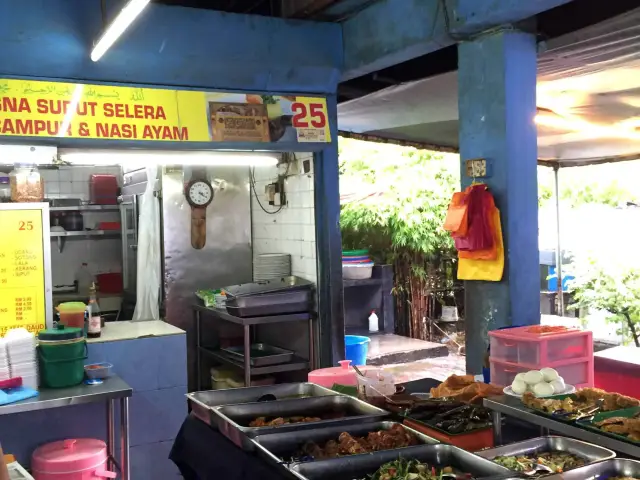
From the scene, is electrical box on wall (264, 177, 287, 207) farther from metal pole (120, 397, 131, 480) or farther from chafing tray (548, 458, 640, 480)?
chafing tray (548, 458, 640, 480)

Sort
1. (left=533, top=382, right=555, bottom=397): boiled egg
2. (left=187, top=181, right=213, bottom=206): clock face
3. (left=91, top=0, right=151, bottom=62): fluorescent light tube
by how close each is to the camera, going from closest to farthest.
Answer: (left=533, top=382, right=555, bottom=397): boiled egg → (left=91, top=0, right=151, bottom=62): fluorescent light tube → (left=187, top=181, right=213, bottom=206): clock face

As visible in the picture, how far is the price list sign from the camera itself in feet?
14.8

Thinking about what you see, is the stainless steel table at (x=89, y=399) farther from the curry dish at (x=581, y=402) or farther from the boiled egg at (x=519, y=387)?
the curry dish at (x=581, y=402)

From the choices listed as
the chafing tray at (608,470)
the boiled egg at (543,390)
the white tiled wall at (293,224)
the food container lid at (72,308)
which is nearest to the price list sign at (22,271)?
the food container lid at (72,308)

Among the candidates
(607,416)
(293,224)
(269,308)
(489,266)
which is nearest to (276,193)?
(293,224)

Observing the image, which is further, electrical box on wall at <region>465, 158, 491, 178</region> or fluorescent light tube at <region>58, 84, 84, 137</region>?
fluorescent light tube at <region>58, 84, 84, 137</region>

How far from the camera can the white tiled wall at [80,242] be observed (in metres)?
8.47

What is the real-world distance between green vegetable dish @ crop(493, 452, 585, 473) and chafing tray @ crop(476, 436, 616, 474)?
0.02 metres

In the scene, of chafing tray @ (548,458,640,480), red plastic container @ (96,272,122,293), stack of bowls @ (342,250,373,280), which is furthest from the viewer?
stack of bowls @ (342,250,373,280)

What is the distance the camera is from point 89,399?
3.98 meters

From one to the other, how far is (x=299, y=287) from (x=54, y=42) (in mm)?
2704

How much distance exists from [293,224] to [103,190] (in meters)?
3.15

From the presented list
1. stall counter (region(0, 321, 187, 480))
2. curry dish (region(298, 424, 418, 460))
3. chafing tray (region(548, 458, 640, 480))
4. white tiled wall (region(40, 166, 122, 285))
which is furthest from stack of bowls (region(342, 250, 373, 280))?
chafing tray (region(548, 458, 640, 480))

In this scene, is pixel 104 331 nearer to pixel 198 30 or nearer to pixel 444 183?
pixel 198 30
